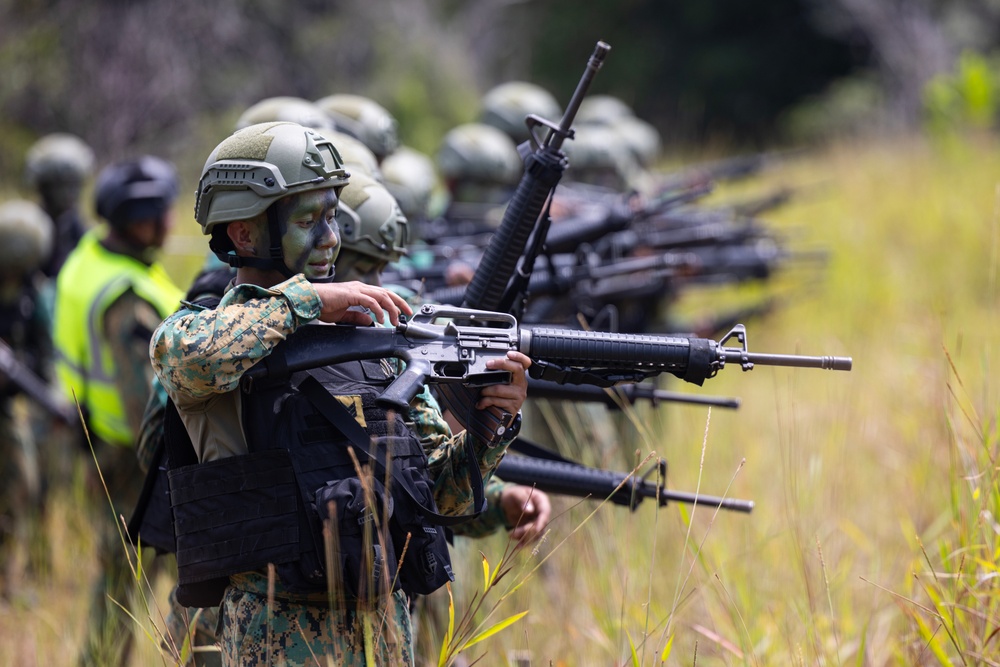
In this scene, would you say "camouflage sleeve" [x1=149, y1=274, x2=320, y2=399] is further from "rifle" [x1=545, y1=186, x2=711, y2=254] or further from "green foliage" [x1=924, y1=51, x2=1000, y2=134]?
"green foliage" [x1=924, y1=51, x2=1000, y2=134]

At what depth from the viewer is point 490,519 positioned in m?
3.09

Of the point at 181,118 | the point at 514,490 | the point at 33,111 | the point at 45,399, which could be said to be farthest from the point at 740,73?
the point at 514,490

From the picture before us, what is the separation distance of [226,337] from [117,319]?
7.26 ft

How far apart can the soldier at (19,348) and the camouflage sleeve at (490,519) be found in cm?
293

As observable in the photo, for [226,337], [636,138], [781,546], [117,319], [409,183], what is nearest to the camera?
[226,337]

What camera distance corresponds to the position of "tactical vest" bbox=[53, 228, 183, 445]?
13.7 ft

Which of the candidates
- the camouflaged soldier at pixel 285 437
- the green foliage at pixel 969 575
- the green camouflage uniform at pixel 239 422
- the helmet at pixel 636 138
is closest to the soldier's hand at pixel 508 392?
the camouflaged soldier at pixel 285 437

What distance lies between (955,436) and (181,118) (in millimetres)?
10718

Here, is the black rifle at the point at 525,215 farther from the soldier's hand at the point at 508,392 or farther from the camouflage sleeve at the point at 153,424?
the camouflage sleeve at the point at 153,424

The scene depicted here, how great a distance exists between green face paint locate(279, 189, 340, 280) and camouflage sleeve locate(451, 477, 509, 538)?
0.88 m

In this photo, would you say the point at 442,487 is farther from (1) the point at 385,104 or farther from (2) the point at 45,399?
(1) the point at 385,104

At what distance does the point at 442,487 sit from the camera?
2.66m

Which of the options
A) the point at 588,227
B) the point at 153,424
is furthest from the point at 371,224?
the point at 588,227

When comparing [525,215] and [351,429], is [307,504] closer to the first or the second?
[351,429]
